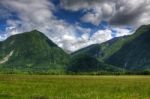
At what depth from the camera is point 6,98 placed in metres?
39.1

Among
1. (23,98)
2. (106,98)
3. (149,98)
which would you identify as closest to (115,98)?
(106,98)

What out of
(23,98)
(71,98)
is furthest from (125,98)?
(23,98)

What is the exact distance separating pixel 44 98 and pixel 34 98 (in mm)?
1425

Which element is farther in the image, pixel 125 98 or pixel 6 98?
pixel 125 98

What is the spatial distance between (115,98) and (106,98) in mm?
1350

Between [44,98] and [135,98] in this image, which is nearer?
[44,98]

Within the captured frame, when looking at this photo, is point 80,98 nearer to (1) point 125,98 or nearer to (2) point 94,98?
(2) point 94,98

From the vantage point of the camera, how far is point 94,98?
44.0m

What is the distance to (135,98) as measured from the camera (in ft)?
148

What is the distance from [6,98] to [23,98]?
2429 mm

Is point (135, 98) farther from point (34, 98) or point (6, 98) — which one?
point (6, 98)

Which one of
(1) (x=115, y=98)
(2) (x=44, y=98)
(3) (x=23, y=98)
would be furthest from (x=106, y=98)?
(3) (x=23, y=98)

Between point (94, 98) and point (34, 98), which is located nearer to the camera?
point (34, 98)

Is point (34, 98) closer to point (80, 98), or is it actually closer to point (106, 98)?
point (80, 98)
